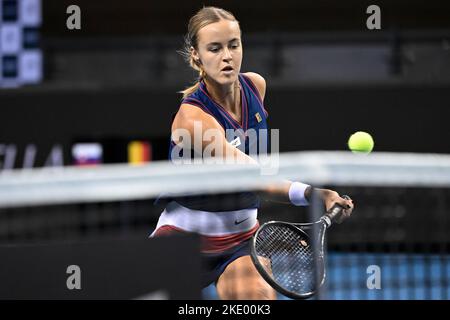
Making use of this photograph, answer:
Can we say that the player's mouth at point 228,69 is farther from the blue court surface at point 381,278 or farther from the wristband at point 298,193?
the blue court surface at point 381,278

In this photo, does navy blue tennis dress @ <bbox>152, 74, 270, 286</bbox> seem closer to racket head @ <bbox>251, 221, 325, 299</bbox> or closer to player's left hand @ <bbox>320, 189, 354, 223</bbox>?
racket head @ <bbox>251, 221, 325, 299</bbox>

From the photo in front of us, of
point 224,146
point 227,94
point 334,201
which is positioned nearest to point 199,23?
point 227,94

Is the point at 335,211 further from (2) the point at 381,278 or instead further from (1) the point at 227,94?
(2) the point at 381,278

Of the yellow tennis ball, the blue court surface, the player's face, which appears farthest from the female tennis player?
the blue court surface

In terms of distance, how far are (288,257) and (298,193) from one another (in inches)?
13.0

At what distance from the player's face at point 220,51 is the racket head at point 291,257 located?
667 millimetres

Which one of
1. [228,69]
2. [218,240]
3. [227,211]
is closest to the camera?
[228,69]

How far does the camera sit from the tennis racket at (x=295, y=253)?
4070 mm

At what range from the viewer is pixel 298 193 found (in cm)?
403

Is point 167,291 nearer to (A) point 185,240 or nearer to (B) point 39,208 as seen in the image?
(A) point 185,240

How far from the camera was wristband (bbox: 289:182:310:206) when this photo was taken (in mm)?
4023

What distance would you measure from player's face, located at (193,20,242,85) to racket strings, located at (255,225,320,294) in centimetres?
70

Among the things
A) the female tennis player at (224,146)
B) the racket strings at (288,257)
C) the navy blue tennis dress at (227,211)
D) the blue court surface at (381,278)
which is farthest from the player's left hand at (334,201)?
the blue court surface at (381,278)
